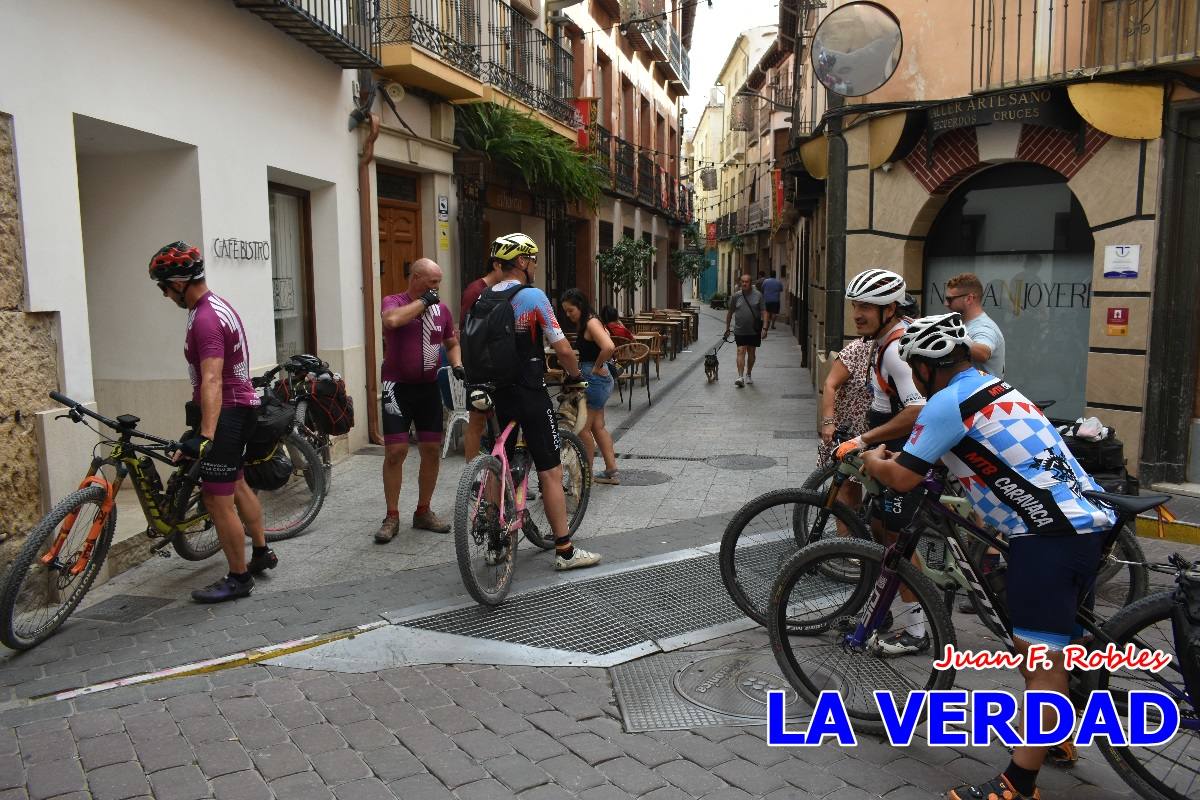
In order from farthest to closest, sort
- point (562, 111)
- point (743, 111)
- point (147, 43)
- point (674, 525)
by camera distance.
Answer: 1. point (743, 111)
2. point (562, 111)
3. point (674, 525)
4. point (147, 43)

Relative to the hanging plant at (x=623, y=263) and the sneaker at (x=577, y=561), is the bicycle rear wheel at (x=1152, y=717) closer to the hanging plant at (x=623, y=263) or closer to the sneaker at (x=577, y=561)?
the sneaker at (x=577, y=561)

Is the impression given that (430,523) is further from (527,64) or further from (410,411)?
(527,64)

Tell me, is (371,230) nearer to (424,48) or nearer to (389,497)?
(424,48)

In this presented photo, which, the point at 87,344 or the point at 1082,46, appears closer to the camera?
the point at 87,344

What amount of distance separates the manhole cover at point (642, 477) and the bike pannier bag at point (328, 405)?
247 cm

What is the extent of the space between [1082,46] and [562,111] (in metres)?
9.00

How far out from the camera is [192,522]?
527 centimetres

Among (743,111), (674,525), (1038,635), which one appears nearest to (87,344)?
(674,525)

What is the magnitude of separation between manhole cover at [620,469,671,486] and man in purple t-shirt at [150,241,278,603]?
12.0 ft

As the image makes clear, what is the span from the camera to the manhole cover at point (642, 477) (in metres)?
8.09

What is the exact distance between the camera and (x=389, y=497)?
6.21 m

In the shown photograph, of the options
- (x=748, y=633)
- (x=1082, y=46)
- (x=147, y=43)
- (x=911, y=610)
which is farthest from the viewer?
(x=1082, y=46)

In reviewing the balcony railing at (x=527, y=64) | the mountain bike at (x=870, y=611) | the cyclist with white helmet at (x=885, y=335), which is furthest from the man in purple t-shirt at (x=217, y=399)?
the balcony railing at (x=527, y=64)

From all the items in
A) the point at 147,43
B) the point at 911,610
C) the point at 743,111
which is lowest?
the point at 911,610
